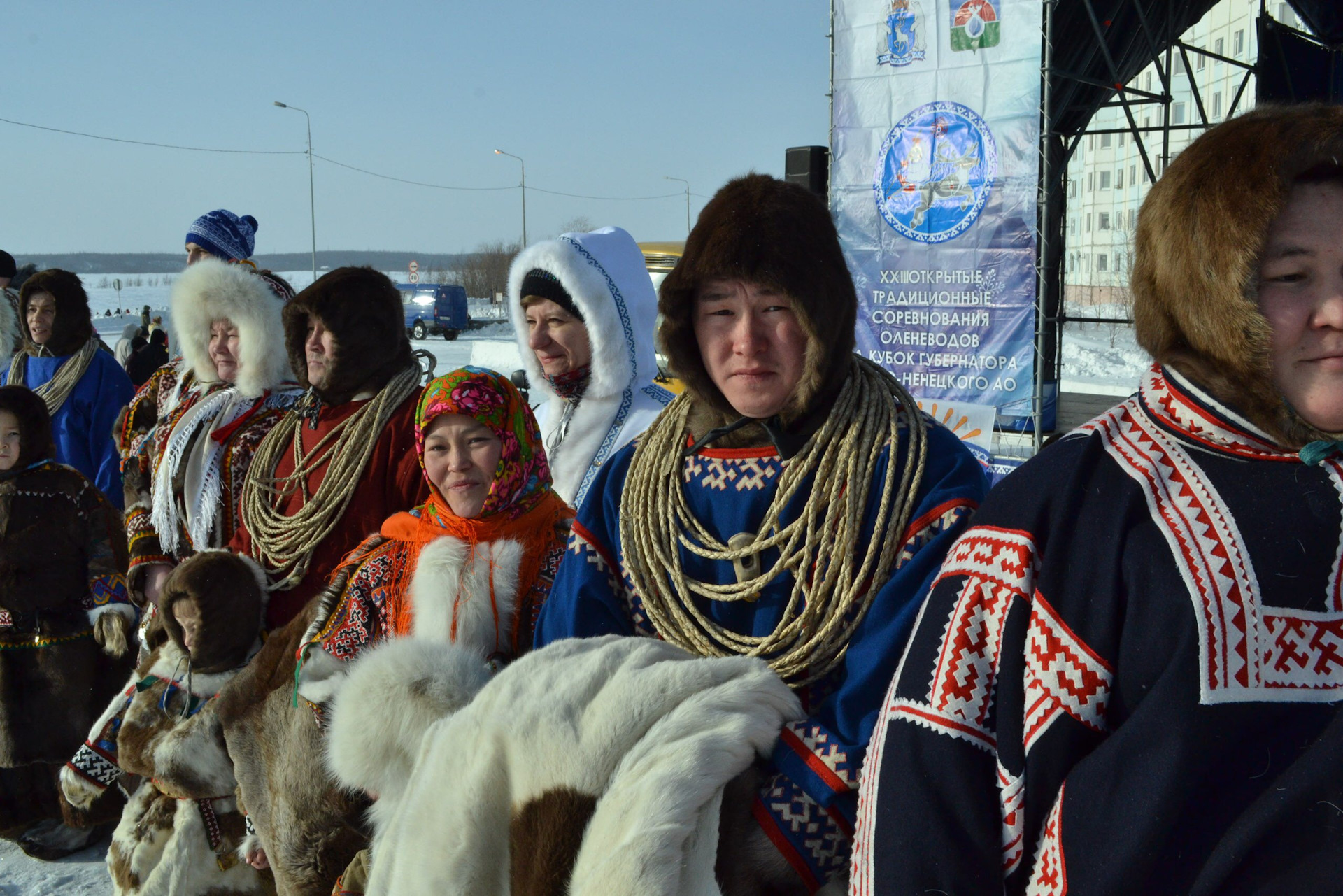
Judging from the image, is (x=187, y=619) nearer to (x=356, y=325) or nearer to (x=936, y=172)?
(x=356, y=325)

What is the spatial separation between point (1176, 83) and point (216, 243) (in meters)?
27.9

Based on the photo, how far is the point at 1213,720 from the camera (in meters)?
1.01

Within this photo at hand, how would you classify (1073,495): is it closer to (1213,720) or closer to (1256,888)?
(1213,720)

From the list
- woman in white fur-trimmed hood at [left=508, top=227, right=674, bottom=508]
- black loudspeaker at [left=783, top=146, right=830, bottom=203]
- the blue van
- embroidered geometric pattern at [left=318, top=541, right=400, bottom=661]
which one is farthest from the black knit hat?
the blue van

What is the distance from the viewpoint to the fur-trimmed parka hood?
3336 mm

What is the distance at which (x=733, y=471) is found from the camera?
5.40 feet

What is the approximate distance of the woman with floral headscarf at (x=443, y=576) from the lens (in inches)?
80.4

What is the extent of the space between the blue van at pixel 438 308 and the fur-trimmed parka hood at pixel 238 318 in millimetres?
24893

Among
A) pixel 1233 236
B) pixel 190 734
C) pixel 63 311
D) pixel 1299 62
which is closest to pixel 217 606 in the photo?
pixel 190 734

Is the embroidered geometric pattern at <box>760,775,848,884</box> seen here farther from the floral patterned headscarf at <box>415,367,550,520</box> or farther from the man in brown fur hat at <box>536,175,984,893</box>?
the floral patterned headscarf at <box>415,367,550,520</box>

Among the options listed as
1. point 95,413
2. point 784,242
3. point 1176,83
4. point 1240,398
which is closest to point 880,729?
point 1240,398

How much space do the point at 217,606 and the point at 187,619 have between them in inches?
3.7

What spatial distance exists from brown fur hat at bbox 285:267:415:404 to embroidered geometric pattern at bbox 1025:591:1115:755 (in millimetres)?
2276

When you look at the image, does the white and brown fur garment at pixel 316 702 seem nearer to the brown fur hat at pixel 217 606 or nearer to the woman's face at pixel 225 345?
the brown fur hat at pixel 217 606
